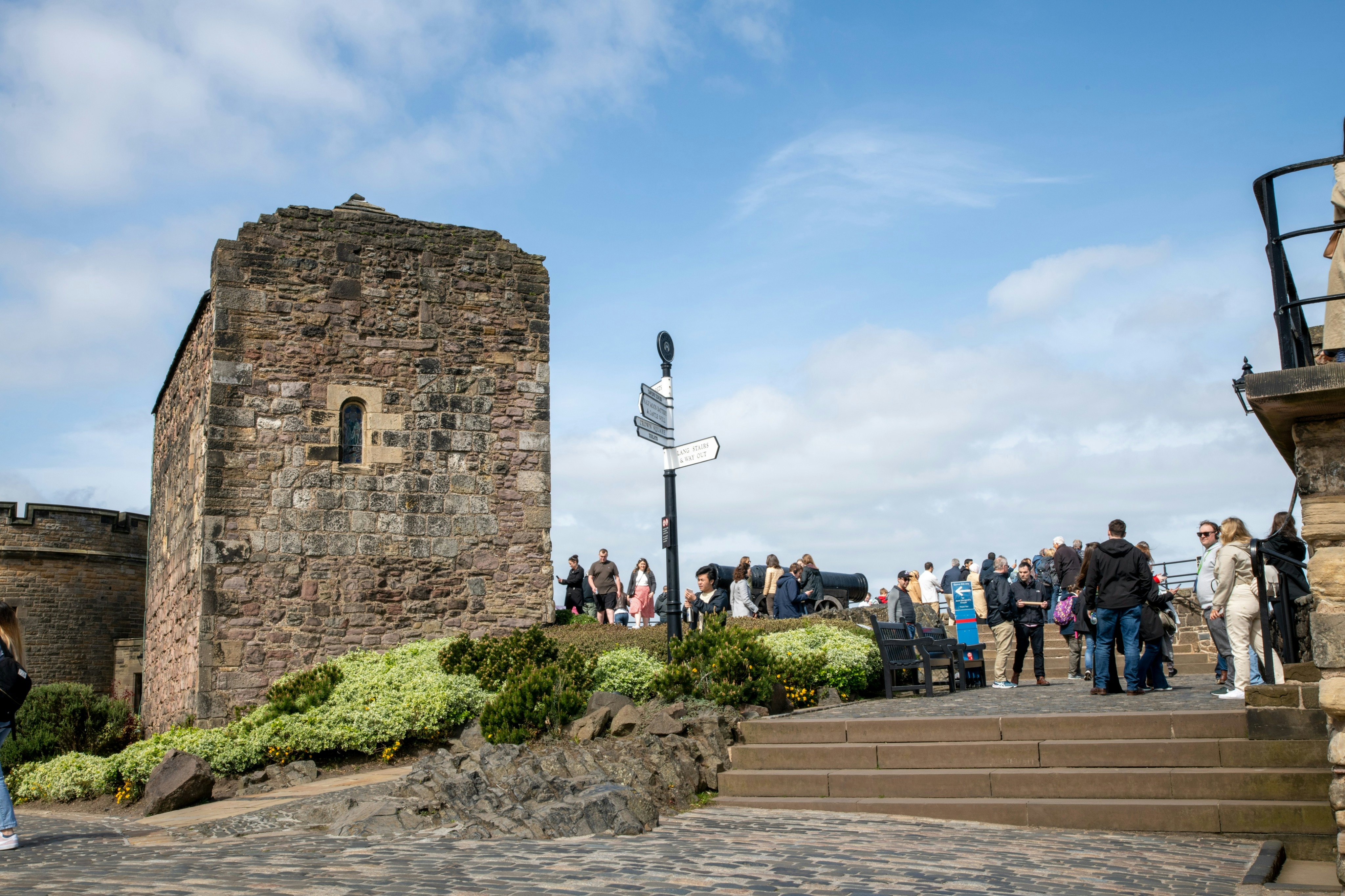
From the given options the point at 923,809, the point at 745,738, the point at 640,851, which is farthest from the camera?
the point at 745,738

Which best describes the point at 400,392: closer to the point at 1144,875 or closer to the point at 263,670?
the point at 263,670

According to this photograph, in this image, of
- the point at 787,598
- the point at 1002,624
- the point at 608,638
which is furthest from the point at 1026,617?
the point at 608,638

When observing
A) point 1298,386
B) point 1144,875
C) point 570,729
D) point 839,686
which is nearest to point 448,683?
point 570,729

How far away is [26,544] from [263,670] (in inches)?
668

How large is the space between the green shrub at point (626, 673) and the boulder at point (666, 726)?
7.33 feet

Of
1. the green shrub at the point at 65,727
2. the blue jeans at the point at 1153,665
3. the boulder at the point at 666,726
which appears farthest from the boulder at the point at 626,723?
the green shrub at the point at 65,727

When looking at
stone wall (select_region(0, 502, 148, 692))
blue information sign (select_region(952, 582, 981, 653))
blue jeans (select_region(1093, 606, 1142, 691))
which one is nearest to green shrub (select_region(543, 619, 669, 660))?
blue information sign (select_region(952, 582, 981, 653))

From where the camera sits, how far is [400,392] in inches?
589

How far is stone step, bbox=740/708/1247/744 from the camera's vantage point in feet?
26.0

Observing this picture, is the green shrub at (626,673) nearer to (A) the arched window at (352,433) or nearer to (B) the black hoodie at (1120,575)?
(A) the arched window at (352,433)

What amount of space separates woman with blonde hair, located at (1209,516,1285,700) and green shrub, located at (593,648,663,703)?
18.4 feet

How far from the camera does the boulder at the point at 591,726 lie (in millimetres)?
10023

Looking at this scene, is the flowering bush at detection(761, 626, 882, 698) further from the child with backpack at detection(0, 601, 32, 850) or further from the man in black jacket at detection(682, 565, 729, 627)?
the child with backpack at detection(0, 601, 32, 850)

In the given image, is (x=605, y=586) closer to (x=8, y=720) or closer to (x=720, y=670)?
(x=720, y=670)
